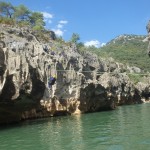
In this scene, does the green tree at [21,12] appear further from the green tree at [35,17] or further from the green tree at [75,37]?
the green tree at [75,37]

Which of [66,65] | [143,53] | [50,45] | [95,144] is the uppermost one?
[143,53]

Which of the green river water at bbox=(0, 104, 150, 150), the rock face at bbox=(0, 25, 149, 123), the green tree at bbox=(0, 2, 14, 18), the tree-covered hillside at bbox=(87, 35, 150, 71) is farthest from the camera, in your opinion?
the tree-covered hillside at bbox=(87, 35, 150, 71)

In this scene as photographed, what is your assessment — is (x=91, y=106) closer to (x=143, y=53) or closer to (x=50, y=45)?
(x=50, y=45)

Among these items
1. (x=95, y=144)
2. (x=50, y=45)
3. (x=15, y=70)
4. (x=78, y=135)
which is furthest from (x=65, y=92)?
(x=95, y=144)

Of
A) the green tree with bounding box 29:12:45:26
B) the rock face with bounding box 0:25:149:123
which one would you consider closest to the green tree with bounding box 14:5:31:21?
the green tree with bounding box 29:12:45:26

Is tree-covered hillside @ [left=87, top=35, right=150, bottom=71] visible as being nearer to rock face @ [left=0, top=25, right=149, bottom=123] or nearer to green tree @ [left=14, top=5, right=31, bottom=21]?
green tree @ [left=14, top=5, right=31, bottom=21]

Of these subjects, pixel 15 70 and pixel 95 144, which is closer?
pixel 95 144

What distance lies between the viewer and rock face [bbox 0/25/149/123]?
28.8 meters

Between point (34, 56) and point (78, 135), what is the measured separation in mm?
19613

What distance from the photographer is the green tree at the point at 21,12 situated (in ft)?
227

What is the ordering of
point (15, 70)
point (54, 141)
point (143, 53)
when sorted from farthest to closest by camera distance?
1. point (143, 53)
2. point (15, 70)
3. point (54, 141)

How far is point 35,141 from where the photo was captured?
2023 centimetres

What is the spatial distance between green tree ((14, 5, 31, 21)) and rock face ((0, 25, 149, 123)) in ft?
49.6

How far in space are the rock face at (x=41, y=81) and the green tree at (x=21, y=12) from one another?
15129mm
